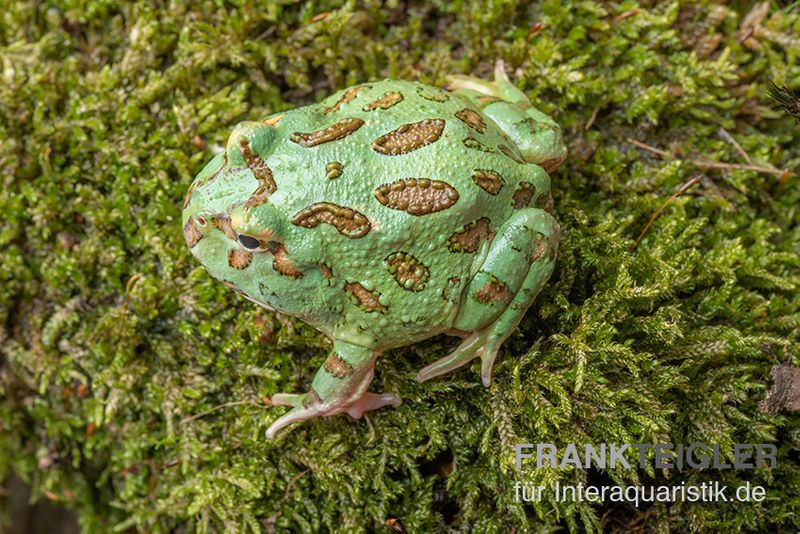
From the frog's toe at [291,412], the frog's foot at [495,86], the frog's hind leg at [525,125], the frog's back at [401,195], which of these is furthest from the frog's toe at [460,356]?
the frog's foot at [495,86]

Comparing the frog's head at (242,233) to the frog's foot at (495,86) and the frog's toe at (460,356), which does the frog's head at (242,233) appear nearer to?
the frog's toe at (460,356)

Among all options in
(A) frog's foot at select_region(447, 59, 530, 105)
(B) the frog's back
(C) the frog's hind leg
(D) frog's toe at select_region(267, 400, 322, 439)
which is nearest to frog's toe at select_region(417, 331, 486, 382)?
(B) the frog's back

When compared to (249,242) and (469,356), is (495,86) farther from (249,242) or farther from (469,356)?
(249,242)

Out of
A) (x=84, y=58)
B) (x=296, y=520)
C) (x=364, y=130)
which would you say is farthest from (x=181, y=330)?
(x=84, y=58)

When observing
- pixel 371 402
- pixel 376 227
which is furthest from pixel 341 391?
pixel 376 227

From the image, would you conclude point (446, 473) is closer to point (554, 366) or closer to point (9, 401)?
point (554, 366)

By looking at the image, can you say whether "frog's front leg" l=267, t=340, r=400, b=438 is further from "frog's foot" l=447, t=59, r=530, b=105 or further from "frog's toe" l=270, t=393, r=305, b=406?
"frog's foot" l=447, t=59, r=530, b=105
